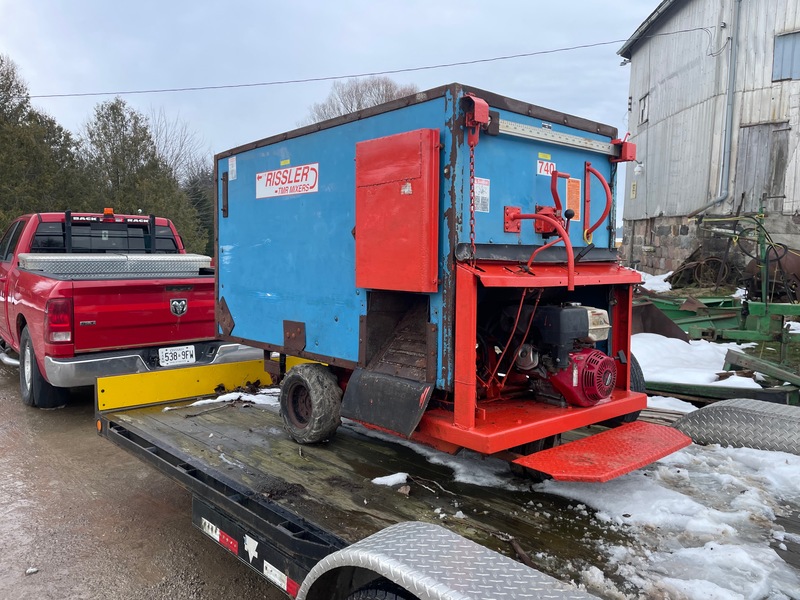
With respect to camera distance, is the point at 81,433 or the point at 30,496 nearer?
the point at 30,496

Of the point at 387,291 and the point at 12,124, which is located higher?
the point at 12,124

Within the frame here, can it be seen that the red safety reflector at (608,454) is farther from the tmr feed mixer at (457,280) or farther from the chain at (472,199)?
the chain at (472,199)

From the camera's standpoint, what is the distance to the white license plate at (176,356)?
5.78 meters

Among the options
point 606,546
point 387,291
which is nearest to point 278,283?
point 387,291

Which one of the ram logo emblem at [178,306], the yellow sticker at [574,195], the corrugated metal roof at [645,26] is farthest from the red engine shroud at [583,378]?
the corrugated metal roof at [645,26]

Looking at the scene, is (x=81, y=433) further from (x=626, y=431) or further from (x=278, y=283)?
(x=626, y=431)

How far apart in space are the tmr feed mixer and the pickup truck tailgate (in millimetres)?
1991

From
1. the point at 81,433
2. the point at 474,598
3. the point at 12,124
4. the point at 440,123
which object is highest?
the point at 12,124

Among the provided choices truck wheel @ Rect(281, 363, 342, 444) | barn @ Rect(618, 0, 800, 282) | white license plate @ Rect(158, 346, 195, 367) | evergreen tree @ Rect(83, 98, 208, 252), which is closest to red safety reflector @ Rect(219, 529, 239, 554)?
truck wheel @ Rect(281, 363, 342, 444)

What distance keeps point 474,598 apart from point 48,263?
6.74 metres

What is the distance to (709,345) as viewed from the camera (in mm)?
8117

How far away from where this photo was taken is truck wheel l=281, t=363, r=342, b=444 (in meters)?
3.69

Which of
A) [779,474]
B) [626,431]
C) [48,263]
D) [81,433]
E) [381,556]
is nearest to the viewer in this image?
[381,556]

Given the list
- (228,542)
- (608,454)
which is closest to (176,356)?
(228,542)
